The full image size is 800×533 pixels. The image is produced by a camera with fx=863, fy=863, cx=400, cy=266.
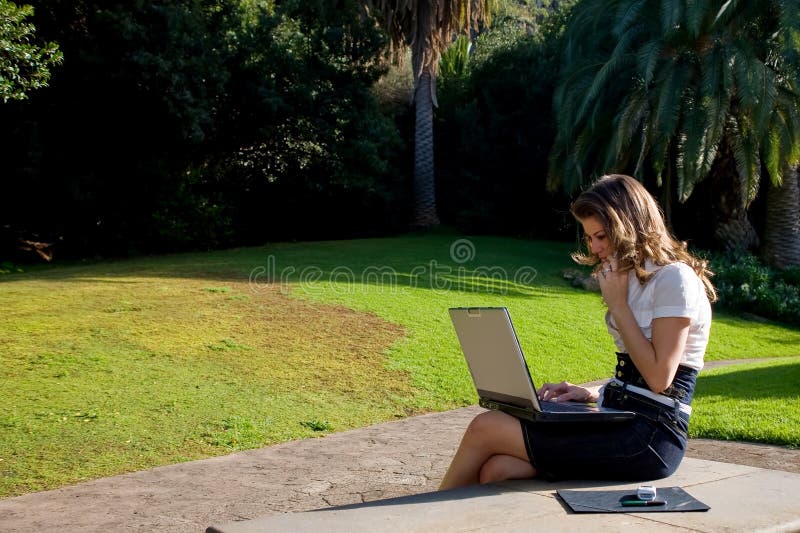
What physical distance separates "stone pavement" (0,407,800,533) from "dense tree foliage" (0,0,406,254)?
44.0 feet

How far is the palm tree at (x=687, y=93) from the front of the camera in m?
17.1

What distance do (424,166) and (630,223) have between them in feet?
74.5

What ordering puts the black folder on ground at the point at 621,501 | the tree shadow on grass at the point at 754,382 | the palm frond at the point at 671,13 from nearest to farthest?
the black folder on ground at the point at 621,501
the tree shadow on grass at the point at 754,382
the palm frond at the point at 671,13

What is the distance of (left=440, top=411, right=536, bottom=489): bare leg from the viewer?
149 inches

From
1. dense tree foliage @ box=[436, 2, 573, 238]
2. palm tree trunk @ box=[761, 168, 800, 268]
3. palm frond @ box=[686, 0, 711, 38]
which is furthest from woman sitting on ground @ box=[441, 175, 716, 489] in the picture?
dense tree foliage @ box=[436, 2, 573, 238]

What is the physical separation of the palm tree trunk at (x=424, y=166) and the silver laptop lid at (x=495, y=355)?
72.6 feet

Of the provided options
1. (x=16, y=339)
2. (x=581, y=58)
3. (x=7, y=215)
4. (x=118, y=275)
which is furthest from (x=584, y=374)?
(x=7, y=215)

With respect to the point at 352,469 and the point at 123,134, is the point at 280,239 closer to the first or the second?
the point at 123,134

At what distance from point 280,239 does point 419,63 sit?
21.8ft

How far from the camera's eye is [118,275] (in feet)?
48.1

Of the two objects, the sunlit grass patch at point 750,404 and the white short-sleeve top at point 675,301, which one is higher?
the white short-sleeve top at point 675,301

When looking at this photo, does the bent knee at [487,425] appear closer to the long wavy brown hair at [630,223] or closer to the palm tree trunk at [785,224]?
the long wavy brown hair at [630,223]

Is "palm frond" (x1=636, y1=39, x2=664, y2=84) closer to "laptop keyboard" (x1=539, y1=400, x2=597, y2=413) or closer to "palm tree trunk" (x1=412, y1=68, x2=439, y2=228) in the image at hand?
"palm tree trunk" (x1=412, y1=68, x2=439, y2=228)

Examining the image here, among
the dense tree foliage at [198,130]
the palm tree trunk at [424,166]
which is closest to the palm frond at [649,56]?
the dense tree foliage at [198,130]
